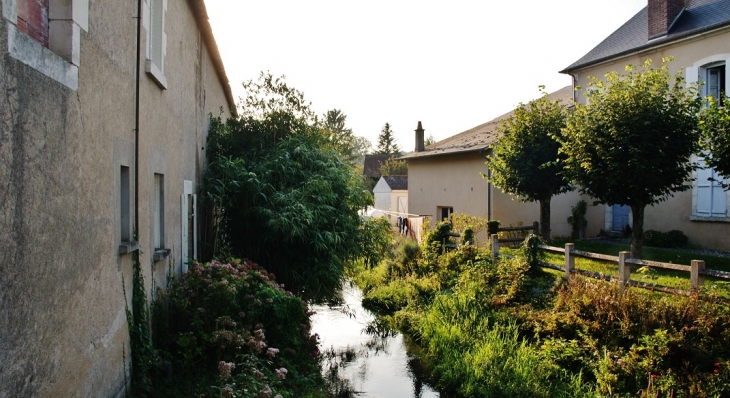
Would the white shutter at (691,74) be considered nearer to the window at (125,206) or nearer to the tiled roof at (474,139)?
the tiled roof at (474,139)

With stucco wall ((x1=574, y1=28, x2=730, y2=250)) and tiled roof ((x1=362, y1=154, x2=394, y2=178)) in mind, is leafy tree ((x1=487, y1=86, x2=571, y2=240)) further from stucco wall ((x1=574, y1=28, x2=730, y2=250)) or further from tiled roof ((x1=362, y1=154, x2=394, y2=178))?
tiled roof ((x1=362, y1=154, x2=394, y2=178))

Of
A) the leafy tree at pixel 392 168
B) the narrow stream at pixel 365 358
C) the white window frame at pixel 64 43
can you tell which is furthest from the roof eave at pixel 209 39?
the leafy tree at pixel 392 168

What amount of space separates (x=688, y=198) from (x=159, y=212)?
1491 cm

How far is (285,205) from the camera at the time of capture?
1017 centimetres

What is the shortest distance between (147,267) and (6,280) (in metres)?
3.21

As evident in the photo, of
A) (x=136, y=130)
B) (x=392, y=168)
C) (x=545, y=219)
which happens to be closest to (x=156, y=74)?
(x=136, y=130)

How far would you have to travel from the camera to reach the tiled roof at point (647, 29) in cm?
1573

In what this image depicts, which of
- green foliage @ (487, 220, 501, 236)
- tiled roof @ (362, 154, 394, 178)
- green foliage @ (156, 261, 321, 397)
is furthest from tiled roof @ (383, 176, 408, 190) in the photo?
green foliage @ (156, 261, 321, 397)

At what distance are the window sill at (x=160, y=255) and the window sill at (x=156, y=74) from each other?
1916 mm

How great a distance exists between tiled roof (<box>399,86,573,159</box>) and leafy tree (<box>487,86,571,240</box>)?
3.05 m

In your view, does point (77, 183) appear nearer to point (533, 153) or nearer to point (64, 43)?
point (64, 43)

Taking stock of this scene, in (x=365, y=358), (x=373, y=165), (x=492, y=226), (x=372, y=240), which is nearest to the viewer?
(x=365, y=358)

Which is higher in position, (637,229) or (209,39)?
(209,39)

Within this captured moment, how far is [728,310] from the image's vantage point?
7152 mm
